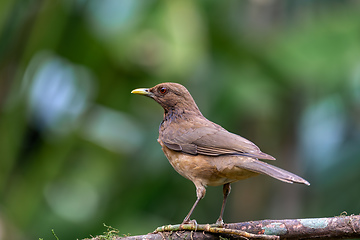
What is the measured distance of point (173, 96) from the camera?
519 centimetres

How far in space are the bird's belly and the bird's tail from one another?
0.36 feet

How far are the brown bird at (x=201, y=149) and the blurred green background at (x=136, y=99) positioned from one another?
6.77ft

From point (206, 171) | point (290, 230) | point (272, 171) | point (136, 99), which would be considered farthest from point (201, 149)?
point (136, 99)

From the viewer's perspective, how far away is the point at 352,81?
8.59 m

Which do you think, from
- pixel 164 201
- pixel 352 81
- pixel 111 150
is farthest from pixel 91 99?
pixel 352 81

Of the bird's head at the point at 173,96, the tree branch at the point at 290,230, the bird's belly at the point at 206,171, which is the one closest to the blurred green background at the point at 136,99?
the bird's head at the point at 173,96

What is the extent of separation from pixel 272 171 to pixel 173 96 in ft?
5.66

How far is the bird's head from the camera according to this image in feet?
17.0

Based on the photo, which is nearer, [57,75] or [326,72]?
[326,72]

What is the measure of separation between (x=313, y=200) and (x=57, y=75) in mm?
5473

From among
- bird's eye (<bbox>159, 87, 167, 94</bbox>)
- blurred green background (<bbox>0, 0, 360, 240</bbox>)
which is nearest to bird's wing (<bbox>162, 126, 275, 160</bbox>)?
bird's eye (<bbox>159, 87, 167, 94</bbox>)

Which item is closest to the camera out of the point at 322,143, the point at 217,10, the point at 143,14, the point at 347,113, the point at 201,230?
the point at 201,230

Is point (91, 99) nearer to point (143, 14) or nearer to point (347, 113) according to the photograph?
point (143, 14)

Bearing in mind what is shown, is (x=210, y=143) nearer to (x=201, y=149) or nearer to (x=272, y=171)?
(x=201, y=149)
